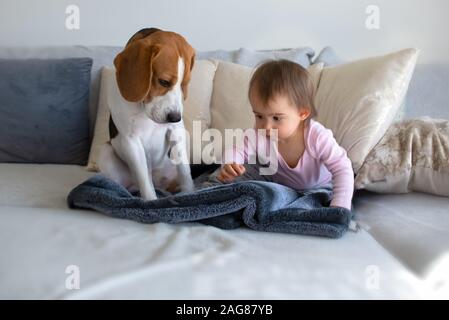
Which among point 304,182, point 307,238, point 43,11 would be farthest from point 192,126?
point 43,11

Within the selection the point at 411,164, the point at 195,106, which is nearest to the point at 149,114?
the point at 195,106

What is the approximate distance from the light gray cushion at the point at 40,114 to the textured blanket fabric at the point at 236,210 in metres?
0.74

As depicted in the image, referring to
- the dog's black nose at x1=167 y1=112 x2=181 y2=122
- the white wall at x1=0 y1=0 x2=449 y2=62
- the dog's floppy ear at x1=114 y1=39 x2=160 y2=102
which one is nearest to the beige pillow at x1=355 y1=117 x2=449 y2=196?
the dog's black nose at x1=167 y1=112 x2=181 y2=122

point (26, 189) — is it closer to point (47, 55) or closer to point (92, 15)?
point (47, 55)

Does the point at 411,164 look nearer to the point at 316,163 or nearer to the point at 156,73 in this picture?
the point at 316,163

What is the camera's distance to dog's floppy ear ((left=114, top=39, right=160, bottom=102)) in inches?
43.5

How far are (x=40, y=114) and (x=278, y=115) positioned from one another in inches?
38.6

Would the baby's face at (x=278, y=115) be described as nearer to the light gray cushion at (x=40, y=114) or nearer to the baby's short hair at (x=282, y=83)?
the baby's short hair at (x=282, y=83)

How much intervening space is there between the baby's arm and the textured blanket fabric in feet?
0.27

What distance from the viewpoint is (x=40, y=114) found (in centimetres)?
169

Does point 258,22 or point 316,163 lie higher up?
point 258,22

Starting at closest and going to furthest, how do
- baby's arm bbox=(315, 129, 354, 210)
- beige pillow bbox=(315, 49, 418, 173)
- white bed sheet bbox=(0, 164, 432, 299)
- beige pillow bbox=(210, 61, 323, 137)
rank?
white bed sheet bbox=(0, 164, 432, 299)
baby's arm bbox=(315, 129, 354, 210)
beige pillow bbox=(315, 49, 418, 173)
beige pillow bbox=(210, 61, 323, 137)

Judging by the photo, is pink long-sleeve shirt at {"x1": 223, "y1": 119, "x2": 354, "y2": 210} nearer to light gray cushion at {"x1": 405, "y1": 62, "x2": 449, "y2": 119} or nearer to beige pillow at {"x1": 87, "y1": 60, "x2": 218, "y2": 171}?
beige pillow at {"x1": 87, "y1": 60, "x2": 218, "y2": 171}

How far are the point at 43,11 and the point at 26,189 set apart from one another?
3.53ft
